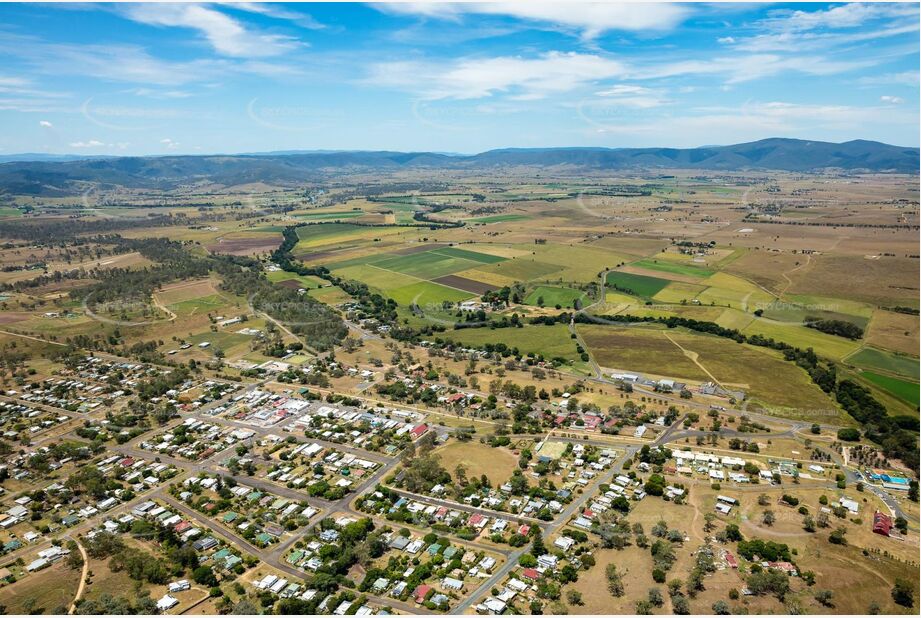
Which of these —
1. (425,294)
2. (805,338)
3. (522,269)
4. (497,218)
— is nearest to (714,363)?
(805,338)

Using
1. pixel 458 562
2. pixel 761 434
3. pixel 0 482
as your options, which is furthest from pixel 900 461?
pixel 0 482

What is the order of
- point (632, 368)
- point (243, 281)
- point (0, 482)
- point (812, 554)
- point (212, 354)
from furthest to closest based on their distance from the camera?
point (243, 281) → point (212, 354) → point (632, 368) → point (0, 482) → point (812, 554)

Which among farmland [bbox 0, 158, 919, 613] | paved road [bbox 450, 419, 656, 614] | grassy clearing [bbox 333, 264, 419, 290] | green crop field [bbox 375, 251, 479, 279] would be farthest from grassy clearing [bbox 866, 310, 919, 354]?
grassy clearing [bbox 333, 264, 419, 290]

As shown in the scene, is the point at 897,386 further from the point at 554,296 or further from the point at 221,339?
the point at 221,339

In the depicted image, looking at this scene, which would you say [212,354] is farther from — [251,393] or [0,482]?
[0,482]

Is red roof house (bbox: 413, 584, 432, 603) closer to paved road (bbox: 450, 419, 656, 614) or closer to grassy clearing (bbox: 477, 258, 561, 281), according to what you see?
paved road (bbox: 450, 419, 656, 614)

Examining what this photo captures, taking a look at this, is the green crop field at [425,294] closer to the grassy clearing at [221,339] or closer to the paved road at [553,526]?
the grassy clearing at [221,339]
